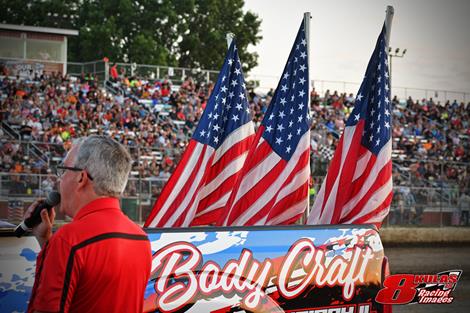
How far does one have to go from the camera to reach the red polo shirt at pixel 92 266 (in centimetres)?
318

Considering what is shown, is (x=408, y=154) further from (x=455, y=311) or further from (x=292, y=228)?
(x=292, y=228)

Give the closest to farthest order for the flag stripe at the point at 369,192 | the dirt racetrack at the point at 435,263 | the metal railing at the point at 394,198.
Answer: the flag stripe at the point at 369,192
the dirt racetrack at the point at 435,263
the metal railing at the point at 394,198

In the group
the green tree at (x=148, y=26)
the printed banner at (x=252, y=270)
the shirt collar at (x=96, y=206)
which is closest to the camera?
the shirt collar at (x=96, y=206)

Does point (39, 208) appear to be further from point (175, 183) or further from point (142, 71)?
point (142, 71)

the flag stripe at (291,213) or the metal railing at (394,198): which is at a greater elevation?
the flag stripe at (291,213)

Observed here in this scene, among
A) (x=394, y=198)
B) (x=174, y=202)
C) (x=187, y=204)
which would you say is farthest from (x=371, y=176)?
(x=394, y=198)

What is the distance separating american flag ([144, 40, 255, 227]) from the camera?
33.8 ft

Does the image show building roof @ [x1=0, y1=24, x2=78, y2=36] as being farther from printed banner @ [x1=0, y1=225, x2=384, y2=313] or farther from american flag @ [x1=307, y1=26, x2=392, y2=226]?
printed banner @ [x1=0, y1=225, x2=384, y2=313]

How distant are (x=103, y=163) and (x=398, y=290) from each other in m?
3.55

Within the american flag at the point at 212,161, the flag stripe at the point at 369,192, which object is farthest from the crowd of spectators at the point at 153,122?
the flag stripe at the point at 369,192

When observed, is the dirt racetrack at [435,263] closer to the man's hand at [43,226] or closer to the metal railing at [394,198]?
the metal railing at [394,198]

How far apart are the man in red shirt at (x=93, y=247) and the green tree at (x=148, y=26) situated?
51.9 meters

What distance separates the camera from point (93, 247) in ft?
10.6

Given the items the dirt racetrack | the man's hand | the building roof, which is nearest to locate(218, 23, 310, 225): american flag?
the dirt racetrack
